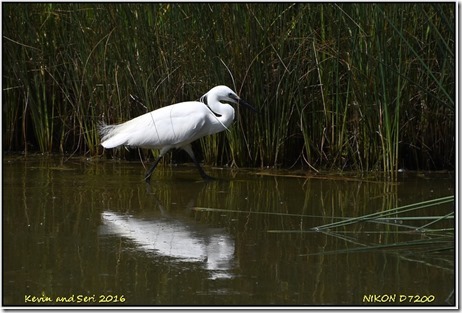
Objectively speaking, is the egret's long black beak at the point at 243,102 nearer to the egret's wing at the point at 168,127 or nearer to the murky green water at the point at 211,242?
the egret's wing at the point at 168,127

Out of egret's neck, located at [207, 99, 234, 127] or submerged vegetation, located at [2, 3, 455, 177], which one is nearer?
submerged vegetation, located at [2, 3, 455, 177]

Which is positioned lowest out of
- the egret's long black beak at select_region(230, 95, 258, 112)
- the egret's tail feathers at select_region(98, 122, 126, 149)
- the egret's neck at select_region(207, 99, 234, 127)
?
the egret's tail feathers at select_region(98, 122, 126, 149)

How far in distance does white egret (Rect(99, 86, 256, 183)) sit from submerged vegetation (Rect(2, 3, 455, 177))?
0.28 metres

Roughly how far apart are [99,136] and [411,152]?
9.21 ft

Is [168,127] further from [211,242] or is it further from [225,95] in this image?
[211,242]

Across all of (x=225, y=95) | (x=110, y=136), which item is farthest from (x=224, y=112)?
(x=110, y=136)

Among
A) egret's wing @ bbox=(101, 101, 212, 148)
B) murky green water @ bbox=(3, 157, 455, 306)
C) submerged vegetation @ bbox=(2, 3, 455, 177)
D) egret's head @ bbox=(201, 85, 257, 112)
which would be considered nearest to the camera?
murky green water @ bbox=(3, 157, 455, 306)

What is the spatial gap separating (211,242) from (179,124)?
2.24m

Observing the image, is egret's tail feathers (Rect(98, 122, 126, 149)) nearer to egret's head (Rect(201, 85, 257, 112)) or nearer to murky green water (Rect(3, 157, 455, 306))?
murky green water (Rect(3, 157, 455, 306))

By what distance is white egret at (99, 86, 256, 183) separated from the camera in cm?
720

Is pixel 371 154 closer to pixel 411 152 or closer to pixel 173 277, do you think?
pixel 411 152

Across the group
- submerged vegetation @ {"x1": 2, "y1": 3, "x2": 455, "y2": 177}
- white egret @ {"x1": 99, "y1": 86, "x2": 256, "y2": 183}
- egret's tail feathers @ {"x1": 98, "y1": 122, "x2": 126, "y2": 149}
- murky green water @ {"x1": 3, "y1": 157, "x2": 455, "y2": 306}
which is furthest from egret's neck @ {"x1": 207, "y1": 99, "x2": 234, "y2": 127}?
egret's tail feathers @ {"x1": 98, "y1": 122, "x2": 126, "y2": 149}

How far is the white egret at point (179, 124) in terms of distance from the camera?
720 cm

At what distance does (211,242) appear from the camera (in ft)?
16.7
